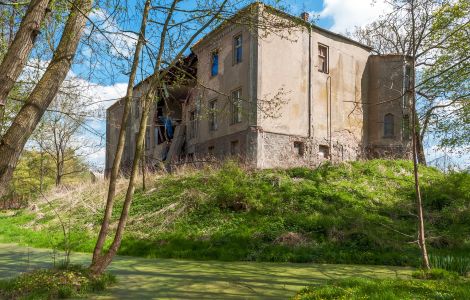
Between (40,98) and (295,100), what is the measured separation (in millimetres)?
18256

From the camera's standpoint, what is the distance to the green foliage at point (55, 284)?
6.45 metres

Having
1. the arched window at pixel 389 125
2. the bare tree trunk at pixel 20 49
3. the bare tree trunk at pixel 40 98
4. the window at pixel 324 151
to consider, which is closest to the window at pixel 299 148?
the window at pixel 324 151

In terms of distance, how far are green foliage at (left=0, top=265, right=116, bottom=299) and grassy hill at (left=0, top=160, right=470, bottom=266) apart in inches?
180

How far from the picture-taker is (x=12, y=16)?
8.12 m

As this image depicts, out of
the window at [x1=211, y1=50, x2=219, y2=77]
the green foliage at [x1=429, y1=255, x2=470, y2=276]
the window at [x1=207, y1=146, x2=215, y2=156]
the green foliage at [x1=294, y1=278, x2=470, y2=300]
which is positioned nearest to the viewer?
the green foliage at [x1=294, y1=278, x2=470, y2=300]

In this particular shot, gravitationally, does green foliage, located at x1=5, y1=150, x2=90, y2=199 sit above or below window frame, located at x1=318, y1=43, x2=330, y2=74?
Answer: below

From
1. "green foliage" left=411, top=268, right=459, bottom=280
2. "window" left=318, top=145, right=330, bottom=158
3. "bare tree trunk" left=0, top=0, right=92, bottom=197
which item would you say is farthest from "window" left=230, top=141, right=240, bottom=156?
"bare tree trunk" left=0, top=0, right=92, bottom=197

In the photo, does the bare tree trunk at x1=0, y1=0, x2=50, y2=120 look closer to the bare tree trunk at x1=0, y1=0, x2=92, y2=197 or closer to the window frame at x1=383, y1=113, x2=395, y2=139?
the bare tree trunk at x1=0, y1=0, x2=92, y2=197

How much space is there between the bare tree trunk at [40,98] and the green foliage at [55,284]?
1.99 meters

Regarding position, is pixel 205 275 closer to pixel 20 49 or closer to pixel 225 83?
pixel 20 49

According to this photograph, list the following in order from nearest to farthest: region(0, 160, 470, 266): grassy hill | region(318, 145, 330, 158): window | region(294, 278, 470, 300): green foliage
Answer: region(294, 278, 470, 300): green foliage → region(0, 160, 470, 266): grassy hill → region(318, 145, 330, 158): window

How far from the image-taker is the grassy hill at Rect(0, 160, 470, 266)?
472 inches

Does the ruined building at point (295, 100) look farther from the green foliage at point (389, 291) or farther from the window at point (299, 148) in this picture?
the green foliage at point (389, 291)

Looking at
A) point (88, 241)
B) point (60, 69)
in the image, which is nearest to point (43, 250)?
point (88, 241)
